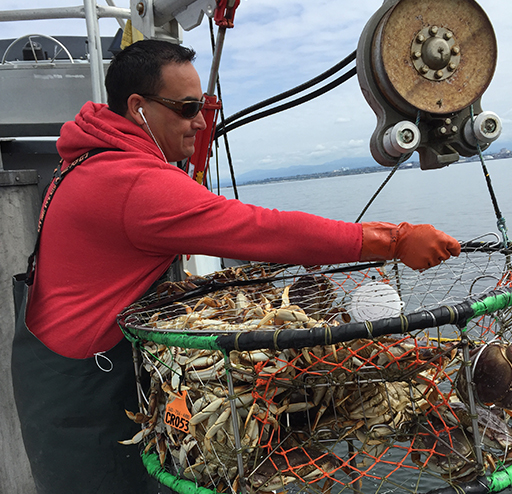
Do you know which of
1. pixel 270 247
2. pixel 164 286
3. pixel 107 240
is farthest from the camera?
pixel 164 286

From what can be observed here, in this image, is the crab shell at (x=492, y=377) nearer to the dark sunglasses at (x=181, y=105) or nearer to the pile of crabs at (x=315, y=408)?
the pile of crabs at (x=315, y=408)

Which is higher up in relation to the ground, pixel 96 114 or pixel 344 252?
pixel 96 114

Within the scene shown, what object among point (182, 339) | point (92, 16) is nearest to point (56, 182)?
point (182, 339)

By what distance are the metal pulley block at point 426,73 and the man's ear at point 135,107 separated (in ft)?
3.43

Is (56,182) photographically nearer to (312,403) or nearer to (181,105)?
(181,105)

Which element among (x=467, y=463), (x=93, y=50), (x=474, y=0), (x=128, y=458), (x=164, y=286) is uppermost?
(x=93, y=50)

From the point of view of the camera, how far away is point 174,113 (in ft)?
6.91

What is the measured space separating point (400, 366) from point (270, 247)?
1.99ft

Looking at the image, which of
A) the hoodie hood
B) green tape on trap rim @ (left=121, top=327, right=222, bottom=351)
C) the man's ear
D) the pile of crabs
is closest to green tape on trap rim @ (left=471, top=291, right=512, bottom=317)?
the pile of crabs

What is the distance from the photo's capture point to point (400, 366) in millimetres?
1710

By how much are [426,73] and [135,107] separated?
135cm

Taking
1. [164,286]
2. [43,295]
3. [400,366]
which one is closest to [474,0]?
→ [400,366]

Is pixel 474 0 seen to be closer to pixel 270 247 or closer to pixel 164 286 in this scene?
pixel 270 247

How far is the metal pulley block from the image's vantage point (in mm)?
2287
